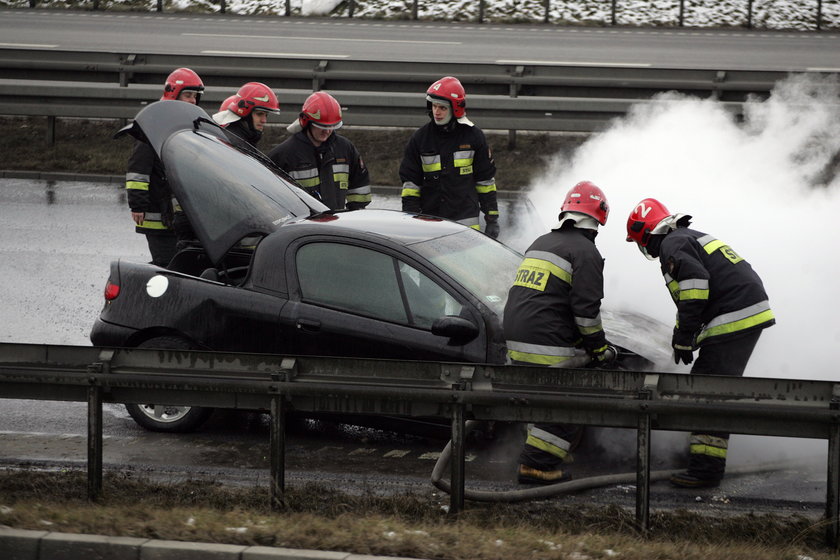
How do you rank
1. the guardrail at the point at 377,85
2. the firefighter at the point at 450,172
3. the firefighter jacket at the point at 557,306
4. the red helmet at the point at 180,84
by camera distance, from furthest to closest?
the guardrail at the point at 377,85
the firefighter at the point at 450,172
the red helmet at the point at 180,84
the firefighter jacket at the point at 557,306

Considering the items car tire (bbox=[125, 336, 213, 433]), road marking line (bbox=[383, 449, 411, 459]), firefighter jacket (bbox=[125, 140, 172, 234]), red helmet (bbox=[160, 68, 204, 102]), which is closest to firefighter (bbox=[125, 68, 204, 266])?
firefighter jacket (bbox=[125, 140, 172, 234])

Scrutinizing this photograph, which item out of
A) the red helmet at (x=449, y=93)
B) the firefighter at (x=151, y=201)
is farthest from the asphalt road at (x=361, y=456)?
the red helmet at (x=449, y=93)

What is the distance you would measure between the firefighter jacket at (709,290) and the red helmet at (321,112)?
3.53 m

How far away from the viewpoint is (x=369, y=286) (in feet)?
22.9

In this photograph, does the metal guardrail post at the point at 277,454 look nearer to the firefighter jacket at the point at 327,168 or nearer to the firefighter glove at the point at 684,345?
the firefighter glove at the point at 684,345

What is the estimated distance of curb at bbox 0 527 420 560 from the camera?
4910 millimetres

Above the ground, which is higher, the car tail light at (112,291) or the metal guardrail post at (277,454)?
the car tail light at (112,291)

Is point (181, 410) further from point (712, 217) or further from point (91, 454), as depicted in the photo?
point (712, 217)

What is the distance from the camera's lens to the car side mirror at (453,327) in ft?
21.4

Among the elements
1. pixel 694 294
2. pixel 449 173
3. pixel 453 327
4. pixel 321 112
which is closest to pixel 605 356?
pixel 694 294

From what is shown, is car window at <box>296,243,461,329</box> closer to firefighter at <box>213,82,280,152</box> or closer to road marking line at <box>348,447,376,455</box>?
road marking line at <box>348,447,376,455</box>

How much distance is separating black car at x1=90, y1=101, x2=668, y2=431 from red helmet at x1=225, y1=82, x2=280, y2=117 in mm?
1535

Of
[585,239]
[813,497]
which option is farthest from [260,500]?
[813,497]

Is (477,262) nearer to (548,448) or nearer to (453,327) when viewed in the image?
(453,327)
